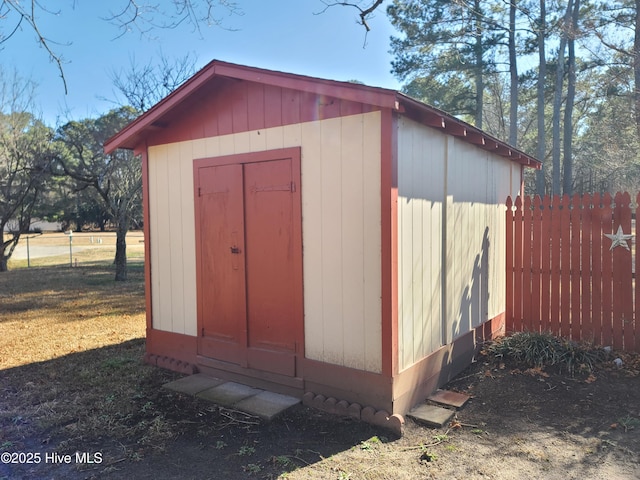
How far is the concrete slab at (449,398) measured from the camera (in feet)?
12.4

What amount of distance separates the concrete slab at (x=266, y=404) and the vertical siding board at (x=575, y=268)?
3.31 m

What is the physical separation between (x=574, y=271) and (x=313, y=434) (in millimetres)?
3570

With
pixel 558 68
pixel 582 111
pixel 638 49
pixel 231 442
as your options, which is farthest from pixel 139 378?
pixel 582 111

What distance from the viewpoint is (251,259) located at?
427 centimetres

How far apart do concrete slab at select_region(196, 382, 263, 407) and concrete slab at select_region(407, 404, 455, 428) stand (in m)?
1.45

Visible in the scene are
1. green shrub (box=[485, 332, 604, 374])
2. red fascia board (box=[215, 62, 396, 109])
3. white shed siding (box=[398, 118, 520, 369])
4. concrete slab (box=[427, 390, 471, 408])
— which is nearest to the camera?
red fascia board (box=[215, 62, 396, 109])

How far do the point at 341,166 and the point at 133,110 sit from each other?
9486mm

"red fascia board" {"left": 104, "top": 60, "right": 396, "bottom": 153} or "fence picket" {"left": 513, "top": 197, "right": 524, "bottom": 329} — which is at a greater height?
"red fascia board" {"left": 104, "top": 60, "right": 396, "bottom": 153}

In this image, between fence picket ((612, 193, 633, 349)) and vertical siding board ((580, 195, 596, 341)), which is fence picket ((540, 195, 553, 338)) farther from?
fence picket ((612, 193, 633, 349))

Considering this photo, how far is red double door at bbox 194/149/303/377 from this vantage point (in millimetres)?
3982

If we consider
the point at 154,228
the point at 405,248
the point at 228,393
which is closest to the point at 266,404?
the point at 228,393

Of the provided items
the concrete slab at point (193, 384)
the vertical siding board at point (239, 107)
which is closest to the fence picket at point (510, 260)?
the vertical siding board at point (239, 107)

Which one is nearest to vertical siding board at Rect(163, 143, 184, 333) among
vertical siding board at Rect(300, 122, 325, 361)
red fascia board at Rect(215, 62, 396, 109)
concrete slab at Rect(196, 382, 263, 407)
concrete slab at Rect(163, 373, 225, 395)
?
concrete slab at Rect(163, 373, 225, 395)

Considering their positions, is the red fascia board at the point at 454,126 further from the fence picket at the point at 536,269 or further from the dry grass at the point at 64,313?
the dry grass at the point at 64,313
